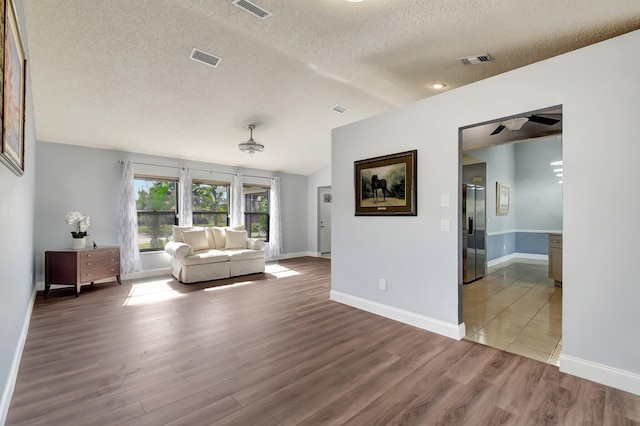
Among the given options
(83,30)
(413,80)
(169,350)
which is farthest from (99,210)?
(413,80)

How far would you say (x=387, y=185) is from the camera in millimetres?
3393

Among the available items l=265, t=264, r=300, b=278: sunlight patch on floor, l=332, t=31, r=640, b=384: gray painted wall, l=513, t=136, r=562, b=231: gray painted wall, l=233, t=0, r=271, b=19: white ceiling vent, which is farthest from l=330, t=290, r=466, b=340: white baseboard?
l=513, t=136, r=562, b=231: gray painted wall

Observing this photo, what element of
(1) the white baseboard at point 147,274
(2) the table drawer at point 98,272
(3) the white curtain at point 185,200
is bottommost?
(1) the white baseboard at point 147,274

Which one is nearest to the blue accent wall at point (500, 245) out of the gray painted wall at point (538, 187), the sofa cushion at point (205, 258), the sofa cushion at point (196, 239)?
the gray painted wall at point (538, 187)

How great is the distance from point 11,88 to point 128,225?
416 centimetres

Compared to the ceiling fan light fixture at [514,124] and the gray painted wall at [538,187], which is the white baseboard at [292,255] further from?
the ceiling fan light fixture at [514,124]

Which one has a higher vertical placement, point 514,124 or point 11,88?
point 514,124

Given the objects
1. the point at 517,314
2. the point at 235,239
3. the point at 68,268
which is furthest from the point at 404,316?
the point at 68,268

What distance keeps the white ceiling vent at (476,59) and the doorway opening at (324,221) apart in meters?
5.61

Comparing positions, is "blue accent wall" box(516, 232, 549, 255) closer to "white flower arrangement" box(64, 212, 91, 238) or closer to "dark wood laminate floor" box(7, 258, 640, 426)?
"dark wood laminate floor" box(7, 258, 640, 426)

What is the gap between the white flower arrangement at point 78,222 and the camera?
462 centimetres

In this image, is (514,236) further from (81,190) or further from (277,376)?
(81,190)

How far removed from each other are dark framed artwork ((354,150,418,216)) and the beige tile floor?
1.44 m

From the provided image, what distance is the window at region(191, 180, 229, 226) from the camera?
6.44 meters
